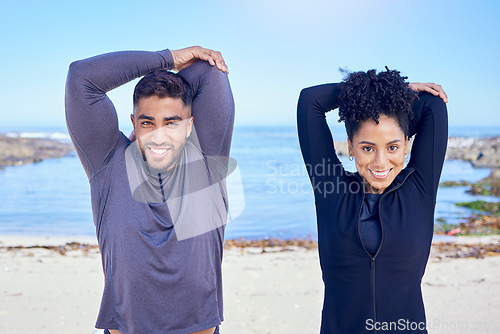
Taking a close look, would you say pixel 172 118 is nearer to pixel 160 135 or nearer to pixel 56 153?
pixel 160 135

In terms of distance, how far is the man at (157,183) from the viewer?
2174mm

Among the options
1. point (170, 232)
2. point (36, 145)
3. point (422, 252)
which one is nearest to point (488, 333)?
point (422, 252)

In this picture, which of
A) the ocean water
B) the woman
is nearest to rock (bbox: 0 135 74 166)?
the ocean water

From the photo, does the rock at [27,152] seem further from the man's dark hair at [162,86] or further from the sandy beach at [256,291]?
the man's dark hair at [162,86]

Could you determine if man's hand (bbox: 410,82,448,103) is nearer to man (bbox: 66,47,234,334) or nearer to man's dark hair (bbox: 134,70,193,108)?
man (bbox: 66,47,234,334)

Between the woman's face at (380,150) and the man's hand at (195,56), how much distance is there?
0.83 meters

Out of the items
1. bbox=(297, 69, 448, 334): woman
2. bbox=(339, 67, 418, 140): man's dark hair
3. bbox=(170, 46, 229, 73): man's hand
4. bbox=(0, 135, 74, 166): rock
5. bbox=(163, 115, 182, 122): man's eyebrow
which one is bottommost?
bbox=(0, 135, 74, 166): rock

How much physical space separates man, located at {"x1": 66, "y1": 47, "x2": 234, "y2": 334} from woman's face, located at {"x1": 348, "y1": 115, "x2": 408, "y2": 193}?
693 mm

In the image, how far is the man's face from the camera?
7.54 feet

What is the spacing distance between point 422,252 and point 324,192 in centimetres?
50

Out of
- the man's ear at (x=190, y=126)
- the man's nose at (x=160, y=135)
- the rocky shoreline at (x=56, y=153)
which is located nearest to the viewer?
the man's nose at (x=160, y=135)

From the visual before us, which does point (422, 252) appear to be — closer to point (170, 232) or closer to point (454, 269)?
point (170, 232)

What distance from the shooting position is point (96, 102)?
227 centimetres

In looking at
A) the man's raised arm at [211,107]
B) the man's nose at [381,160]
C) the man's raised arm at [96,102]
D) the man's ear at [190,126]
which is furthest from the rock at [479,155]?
the man's raised arm at [96,102]
